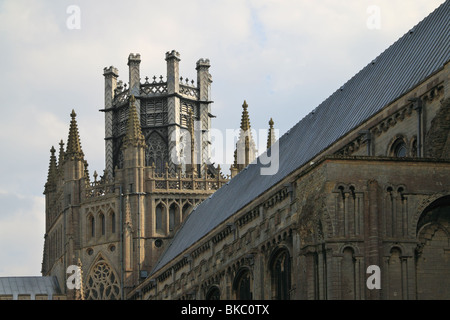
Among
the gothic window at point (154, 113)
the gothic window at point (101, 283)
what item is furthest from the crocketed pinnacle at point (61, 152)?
the gothic window at point (101, 283)

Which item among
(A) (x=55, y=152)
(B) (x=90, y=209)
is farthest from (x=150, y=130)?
(B) (x=90, y=209)

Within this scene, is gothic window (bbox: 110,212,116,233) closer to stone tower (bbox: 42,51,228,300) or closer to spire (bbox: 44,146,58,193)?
stone tower (bbox: 42,51,228,300)

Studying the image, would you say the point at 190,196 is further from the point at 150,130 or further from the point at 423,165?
the point at 423,165

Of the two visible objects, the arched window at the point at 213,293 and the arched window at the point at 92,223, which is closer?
the arched window at the point at 213,293

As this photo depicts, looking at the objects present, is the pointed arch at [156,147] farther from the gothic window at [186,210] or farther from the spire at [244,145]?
the gothic window at [186,210]

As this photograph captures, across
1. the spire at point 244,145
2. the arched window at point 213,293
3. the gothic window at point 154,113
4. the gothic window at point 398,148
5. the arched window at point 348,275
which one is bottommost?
the arched window at point 348,275

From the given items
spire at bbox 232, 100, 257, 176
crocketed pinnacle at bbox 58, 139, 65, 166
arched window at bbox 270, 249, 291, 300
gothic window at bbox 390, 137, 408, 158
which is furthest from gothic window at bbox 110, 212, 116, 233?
gothic window at bbox 390, 137, 408, 158

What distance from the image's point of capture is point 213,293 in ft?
281

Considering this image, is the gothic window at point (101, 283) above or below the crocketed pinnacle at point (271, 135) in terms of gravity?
below

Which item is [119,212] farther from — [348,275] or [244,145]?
[348,275]

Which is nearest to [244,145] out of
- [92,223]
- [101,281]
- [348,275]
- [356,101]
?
[92,223]

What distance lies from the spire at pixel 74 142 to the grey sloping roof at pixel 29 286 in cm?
1088

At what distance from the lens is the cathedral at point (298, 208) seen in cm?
6112
